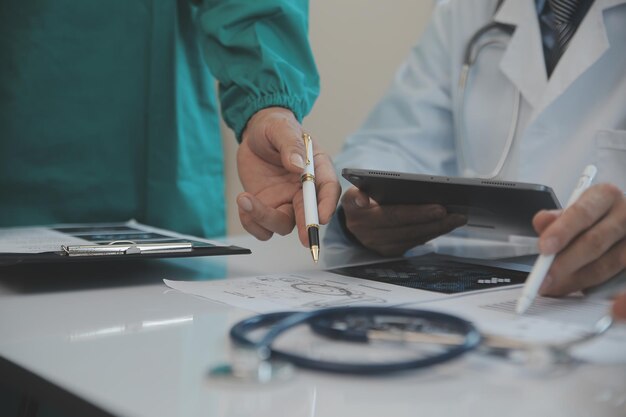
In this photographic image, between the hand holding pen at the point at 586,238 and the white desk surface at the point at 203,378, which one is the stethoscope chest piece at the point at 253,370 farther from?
the hand holding pen at the point at 586,238

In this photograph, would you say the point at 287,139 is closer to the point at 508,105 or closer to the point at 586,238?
the point at 586,238

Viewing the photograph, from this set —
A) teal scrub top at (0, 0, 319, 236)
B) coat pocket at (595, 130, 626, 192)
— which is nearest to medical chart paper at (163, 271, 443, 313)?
teal scrub top at (0, 0, 319, 236)

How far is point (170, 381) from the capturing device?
0.38 meters

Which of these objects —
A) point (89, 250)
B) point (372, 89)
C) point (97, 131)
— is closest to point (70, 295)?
point (89, 250)

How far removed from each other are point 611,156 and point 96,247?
2.66ft

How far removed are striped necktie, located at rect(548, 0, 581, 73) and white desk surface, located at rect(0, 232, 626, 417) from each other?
2.90ft

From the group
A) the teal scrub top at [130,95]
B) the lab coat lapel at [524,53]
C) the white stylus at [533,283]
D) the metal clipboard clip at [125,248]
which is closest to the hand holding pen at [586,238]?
the white stylus at [533,283]

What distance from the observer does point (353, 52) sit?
1646mm

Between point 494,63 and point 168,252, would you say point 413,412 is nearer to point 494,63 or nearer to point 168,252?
point 168,252

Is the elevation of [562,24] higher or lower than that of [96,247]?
higher

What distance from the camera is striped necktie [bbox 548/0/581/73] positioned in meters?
1.16

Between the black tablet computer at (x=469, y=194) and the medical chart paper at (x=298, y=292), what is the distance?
0.11 meters

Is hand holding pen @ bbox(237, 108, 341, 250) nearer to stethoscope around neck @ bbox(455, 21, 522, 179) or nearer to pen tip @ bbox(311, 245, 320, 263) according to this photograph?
pen tip @ bbox(311, 245, 320, 263)

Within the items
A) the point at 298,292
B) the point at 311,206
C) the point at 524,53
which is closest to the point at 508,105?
the point at 524,53
